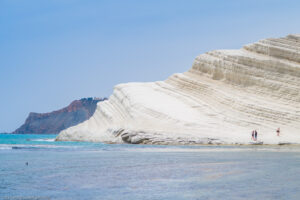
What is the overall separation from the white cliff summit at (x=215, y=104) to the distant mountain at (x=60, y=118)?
132600 millimetres

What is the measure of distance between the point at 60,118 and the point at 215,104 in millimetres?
150202

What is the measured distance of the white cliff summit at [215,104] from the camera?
3437cm

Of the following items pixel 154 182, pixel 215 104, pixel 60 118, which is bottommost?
pixel 60 118

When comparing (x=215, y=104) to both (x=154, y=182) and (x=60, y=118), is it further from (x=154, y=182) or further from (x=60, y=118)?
(x=60, y=118)

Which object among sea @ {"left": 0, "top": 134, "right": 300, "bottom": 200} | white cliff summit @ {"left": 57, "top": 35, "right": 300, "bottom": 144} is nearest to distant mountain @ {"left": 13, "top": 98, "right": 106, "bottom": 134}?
white cliff summit @ {"left": 57, "top": 35, "right": 300, "bottom": 144}

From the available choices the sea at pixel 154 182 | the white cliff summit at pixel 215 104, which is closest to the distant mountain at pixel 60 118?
the white cliff summit at pixel 215 104

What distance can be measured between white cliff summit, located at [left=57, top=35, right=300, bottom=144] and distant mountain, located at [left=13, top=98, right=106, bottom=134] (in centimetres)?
13260

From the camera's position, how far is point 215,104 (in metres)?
40.4

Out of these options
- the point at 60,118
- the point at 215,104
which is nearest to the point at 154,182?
the point at 215,104

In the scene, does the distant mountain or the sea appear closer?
the sea

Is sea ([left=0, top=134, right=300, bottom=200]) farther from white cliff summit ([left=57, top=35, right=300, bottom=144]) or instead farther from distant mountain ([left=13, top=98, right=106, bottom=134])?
distant mountain ([left=13, top=98, right=106, bottom=134])

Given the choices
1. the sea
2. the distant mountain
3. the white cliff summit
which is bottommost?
the distant mountain

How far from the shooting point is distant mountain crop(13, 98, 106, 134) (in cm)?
17839

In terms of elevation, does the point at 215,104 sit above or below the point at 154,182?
below
